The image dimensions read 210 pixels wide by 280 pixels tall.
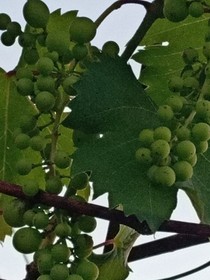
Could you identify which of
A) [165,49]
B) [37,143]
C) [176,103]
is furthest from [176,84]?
[165,49]

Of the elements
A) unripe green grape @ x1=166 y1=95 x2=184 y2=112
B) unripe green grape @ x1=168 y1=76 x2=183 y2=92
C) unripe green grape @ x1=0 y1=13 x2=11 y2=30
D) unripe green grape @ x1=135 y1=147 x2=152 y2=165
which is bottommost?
unripe green grape @ x1=135 y1=147 x2=152 y2=165

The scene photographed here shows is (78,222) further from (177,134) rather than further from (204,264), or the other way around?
(204,264)

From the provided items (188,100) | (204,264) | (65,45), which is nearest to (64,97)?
(65,45)

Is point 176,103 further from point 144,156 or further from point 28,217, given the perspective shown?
point 28,217

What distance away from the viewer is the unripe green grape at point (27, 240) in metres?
0.79

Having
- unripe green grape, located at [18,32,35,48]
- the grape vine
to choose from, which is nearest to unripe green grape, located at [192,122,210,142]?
the grape vine

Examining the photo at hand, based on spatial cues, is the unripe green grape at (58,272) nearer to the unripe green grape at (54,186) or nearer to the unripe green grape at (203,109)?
the unripe green grape at (54,186)

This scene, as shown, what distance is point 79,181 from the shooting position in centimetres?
83

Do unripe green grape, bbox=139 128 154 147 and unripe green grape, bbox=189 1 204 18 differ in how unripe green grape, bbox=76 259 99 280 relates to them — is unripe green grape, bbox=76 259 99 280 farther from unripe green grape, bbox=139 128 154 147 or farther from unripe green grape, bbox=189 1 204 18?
unripe green grape, bbox=189 1 204 18

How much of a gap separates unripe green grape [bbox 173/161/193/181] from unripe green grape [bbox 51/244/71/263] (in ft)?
0.41

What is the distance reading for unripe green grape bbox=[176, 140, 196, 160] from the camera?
2.36 feet

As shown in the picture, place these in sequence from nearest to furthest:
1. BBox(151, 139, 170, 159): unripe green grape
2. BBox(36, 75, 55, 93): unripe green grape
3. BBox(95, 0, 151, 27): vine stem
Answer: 1. BBox(151, 139, 170, 159): unripe green grape
2. BBox(36, 75, 55, 93): unripe green grape
3. BBox(95, 0, 151, 27): vine stem

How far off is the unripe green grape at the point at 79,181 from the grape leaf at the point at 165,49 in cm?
17

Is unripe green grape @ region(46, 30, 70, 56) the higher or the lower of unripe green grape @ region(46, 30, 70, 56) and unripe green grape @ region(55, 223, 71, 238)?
the higher
